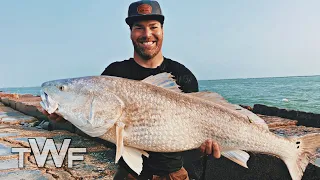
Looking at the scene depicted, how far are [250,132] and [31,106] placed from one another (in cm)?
975

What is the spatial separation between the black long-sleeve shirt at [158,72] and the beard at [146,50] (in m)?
0.15

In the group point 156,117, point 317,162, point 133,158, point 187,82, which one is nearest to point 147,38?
point 187,82

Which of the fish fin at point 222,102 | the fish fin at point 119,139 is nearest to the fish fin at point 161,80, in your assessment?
the fish fin at point 222,102

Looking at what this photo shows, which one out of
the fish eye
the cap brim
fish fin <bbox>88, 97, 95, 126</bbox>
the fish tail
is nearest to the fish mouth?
the fish eye

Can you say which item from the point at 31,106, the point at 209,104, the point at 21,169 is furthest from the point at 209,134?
the point at 31,106

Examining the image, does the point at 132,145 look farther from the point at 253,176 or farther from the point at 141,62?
the point at 253,176

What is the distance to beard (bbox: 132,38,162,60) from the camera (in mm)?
3326

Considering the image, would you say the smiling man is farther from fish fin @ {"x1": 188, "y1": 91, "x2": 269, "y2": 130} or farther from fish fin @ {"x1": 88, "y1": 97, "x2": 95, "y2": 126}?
fish fin @ {"x1": 88, "y1": 97, "x2": 95, "y2": 126}

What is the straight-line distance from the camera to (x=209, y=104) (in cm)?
303

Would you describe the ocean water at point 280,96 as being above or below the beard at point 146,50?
below

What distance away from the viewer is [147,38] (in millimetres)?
3305

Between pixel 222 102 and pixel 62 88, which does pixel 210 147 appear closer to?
pixel 222 102

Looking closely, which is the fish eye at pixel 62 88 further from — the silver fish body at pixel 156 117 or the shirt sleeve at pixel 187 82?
the shirt sleeve at pixel 187 82

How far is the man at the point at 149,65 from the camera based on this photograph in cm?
327
